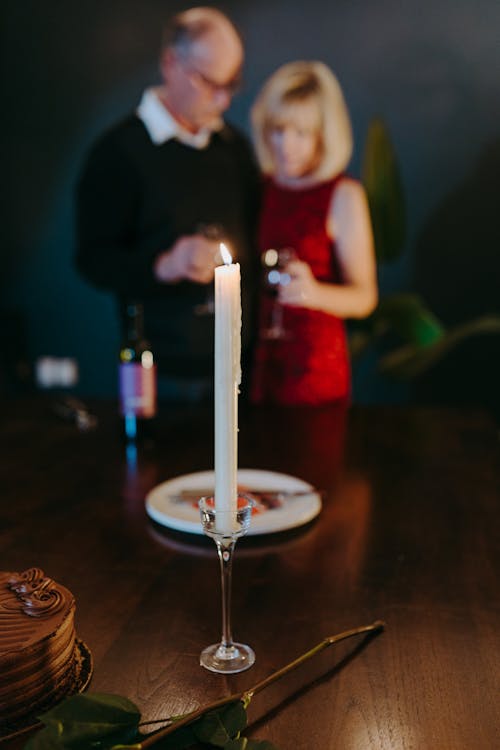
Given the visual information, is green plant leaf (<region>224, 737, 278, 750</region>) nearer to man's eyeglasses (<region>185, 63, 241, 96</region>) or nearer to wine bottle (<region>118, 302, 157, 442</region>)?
wine bottle (<region>118, 302, 157, 442</region>)

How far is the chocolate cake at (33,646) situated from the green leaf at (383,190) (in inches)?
101

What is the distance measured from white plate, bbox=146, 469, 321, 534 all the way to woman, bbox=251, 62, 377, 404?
46.3 inches

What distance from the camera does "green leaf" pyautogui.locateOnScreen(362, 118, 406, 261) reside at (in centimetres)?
296

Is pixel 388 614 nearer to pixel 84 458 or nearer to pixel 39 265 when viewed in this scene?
pixel 84 458

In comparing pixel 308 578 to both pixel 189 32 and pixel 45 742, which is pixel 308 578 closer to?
pixel 45 742

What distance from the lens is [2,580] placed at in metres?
0.67

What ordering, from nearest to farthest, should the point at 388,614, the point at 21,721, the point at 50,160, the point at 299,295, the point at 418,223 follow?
the point at 21,721 < the point at 388,614 < the point at 299,295 < the point at 418,223 < the point at 50,160

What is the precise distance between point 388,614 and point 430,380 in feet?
8.66

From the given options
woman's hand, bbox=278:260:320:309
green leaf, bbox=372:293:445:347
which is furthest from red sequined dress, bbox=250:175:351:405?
green leaf, bbox=372:293:445:347

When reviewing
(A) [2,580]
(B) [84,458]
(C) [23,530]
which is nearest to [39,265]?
(B) [84,458]

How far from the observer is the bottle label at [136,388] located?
1.40 metres

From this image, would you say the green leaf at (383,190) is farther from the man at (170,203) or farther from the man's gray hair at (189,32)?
the man's gray hair at (189,32)

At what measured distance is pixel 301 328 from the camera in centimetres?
236

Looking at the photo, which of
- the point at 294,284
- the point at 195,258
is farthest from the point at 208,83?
the point at 294,284
